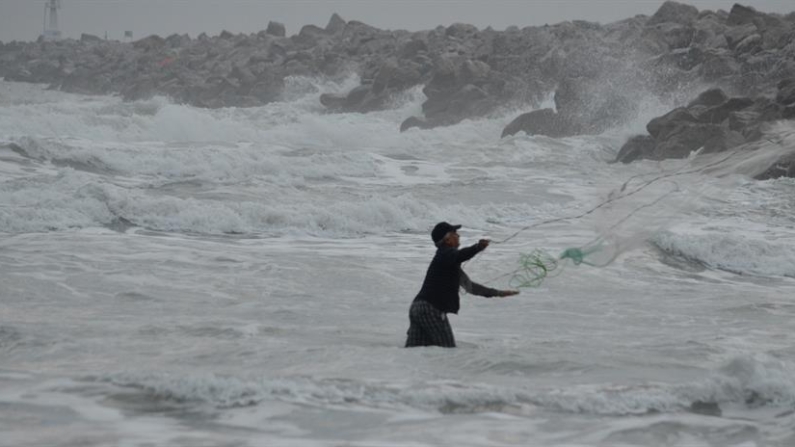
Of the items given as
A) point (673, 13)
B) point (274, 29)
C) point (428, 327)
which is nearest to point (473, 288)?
point (428, 327)

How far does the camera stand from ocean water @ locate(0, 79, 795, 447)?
621 cm

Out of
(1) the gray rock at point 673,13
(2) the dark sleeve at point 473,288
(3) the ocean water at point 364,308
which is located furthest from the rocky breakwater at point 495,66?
(2) the dark sleeve at point 473,288

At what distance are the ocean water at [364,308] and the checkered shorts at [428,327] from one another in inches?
6.0

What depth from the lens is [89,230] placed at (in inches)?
594

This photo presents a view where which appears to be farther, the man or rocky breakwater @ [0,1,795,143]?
rocky breakwater @ [0,1,795,143]

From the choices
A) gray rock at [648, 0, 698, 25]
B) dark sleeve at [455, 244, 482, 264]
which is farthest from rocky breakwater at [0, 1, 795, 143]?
dark sleeve at [455, 244, 482, 264]

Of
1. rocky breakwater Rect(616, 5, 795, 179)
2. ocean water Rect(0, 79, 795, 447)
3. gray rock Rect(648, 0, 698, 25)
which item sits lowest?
ocean water Rect(0, 79, 795, 447)

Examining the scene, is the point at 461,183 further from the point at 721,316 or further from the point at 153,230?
the point at 721,316

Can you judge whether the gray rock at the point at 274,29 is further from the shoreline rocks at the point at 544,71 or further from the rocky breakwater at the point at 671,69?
the rocky breakwater at the point at 671,69

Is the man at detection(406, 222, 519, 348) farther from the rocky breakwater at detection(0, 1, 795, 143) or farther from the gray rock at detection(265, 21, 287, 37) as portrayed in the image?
the gray rock at detection(265, 21, 287, 37)

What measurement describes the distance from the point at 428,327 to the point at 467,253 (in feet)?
2.20

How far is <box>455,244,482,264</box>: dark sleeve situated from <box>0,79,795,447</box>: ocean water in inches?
25.6

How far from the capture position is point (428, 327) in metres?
7.91

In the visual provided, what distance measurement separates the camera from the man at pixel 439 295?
7809 mm
